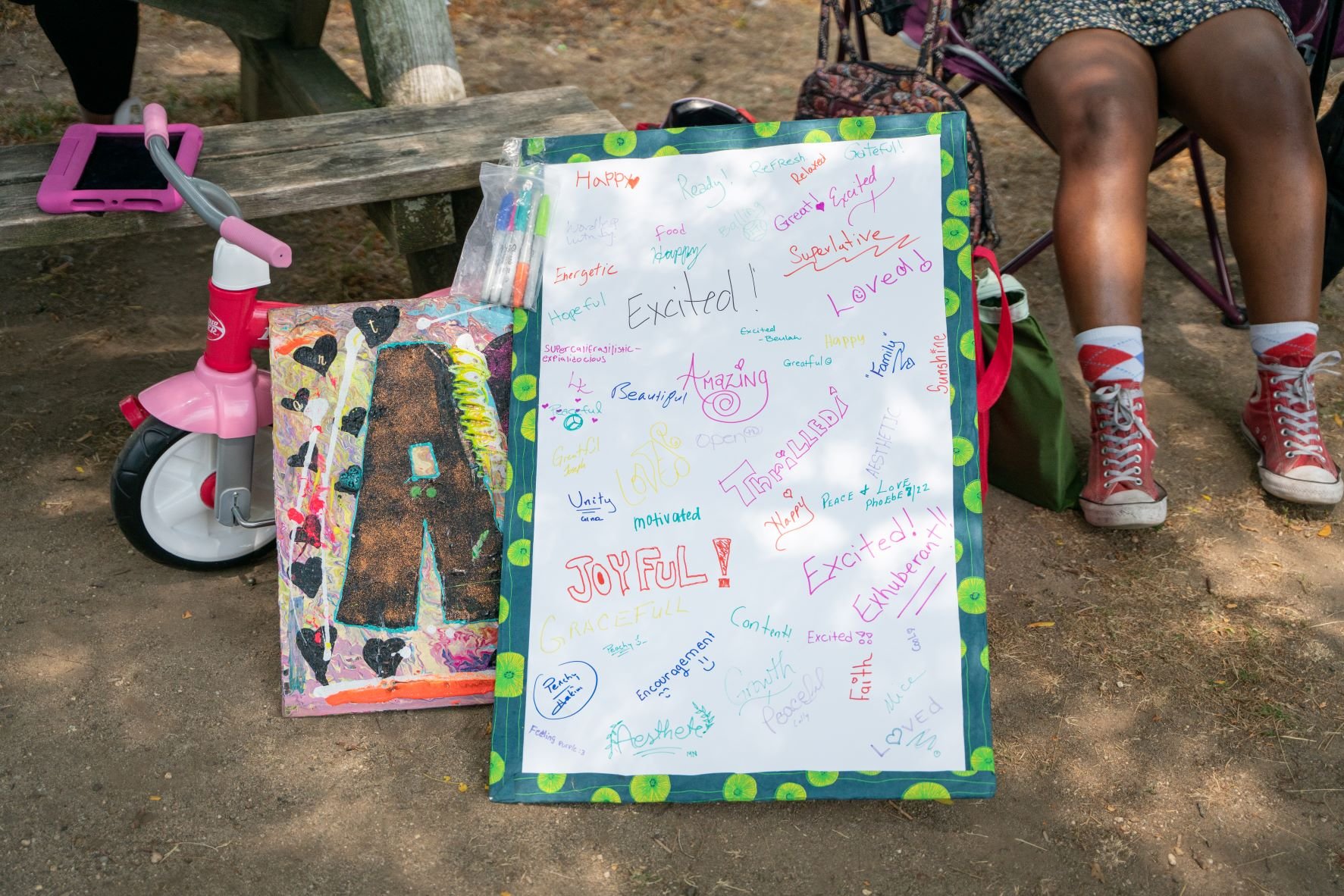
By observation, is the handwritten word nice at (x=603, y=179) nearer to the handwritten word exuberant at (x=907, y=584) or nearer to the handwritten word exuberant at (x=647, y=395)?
the handwritten word exuberant at (x=647, y=395)

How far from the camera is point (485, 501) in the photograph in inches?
78.9

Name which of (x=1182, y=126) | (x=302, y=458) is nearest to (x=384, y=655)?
(x=302, y=458)

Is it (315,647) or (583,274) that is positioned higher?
(583,274)

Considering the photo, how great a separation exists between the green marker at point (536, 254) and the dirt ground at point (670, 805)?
757 mm

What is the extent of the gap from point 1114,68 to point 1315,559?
1.13 meters

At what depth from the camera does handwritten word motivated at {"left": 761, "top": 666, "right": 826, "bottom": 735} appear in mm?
1815

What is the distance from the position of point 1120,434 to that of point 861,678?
3.03 feet

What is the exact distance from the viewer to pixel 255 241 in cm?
183

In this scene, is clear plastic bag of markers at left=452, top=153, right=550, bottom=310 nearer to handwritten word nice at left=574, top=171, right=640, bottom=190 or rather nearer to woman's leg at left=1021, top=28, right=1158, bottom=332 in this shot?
handwritten word nice at left=574, top=171, right=640, bottom=190

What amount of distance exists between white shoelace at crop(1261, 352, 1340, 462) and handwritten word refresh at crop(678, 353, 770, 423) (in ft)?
4.30

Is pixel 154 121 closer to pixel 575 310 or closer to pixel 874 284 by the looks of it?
pixel 575 310

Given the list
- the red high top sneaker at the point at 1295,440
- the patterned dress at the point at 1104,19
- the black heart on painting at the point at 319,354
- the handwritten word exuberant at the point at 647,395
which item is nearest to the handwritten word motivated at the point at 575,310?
the handwritten word exuberant at the point at 647,395

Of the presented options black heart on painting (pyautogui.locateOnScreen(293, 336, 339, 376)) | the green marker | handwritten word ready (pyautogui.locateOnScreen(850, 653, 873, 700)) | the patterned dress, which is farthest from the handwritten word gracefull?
the patterned dress

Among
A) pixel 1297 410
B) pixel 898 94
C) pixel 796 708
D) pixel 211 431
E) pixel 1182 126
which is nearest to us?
pixel 796 708
